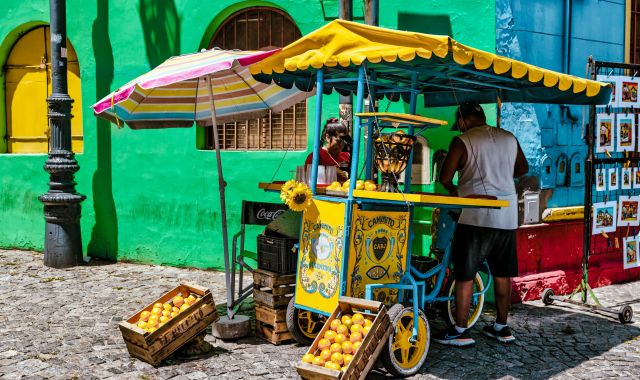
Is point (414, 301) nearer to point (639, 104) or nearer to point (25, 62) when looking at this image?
point (639, 104)

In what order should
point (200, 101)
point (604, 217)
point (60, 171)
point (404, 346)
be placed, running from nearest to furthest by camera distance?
point (404, 346) → point (200, 101) → point (604, 217) → point (60, 171)

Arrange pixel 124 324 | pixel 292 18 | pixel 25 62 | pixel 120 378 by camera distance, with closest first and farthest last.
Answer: pixel 120 378 < pixel 124 324 < pixel 292 18 < pixel 25 62

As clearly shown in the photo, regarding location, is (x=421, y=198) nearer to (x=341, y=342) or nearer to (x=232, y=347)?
(x=341, y=342)

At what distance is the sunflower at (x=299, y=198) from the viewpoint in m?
5.50

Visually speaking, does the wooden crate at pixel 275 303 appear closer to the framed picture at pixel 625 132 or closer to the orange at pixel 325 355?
the orange at pixel 325 355

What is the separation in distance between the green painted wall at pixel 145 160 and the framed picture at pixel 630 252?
3.36 m

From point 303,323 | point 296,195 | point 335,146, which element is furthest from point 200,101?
point 303,323

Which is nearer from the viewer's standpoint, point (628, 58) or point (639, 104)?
point (639, 104)

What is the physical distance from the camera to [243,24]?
8.92 metres

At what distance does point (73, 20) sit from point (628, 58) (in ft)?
23.3

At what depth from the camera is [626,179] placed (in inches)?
299

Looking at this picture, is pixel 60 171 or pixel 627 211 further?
pixel 60 171

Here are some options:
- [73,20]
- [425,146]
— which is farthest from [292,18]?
[73,20]

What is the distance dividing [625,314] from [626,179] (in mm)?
1583
